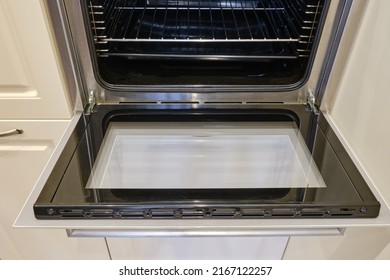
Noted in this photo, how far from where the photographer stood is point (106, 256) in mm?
952

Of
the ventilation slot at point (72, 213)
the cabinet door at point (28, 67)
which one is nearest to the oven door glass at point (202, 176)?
the ventilation slot at point (72, 213)

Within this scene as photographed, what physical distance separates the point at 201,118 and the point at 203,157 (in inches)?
5.1

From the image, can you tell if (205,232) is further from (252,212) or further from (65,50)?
(65,50)

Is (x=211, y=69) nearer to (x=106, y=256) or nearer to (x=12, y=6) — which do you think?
(x=12, y=6)

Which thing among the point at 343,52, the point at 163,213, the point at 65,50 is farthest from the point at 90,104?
the point at 343,52

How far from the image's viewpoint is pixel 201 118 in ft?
2.86

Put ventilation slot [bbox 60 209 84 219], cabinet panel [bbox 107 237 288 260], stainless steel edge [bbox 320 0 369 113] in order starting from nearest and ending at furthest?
ventilation slot [bbox 60 209 84 219]
stainless steel edge [bbox 320 0 369 113]
cabinet panel [bbox 107 237 288 260]

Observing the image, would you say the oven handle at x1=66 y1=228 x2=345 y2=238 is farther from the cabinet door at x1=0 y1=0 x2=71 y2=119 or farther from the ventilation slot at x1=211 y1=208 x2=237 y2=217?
the cabinet door at x1=0 y1=0 x2=71 y2=119

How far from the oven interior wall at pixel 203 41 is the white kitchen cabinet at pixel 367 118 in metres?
0.11

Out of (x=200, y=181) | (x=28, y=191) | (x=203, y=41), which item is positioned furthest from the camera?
(x=28, y=191)

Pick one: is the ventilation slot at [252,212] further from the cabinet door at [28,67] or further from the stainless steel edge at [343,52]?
the cabinet door at [28,67]

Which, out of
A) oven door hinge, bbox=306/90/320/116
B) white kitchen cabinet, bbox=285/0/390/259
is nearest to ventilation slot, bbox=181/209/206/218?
white kitchen cabinet, bbox=285/0/390/259

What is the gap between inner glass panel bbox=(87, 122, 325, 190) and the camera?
70 cm
